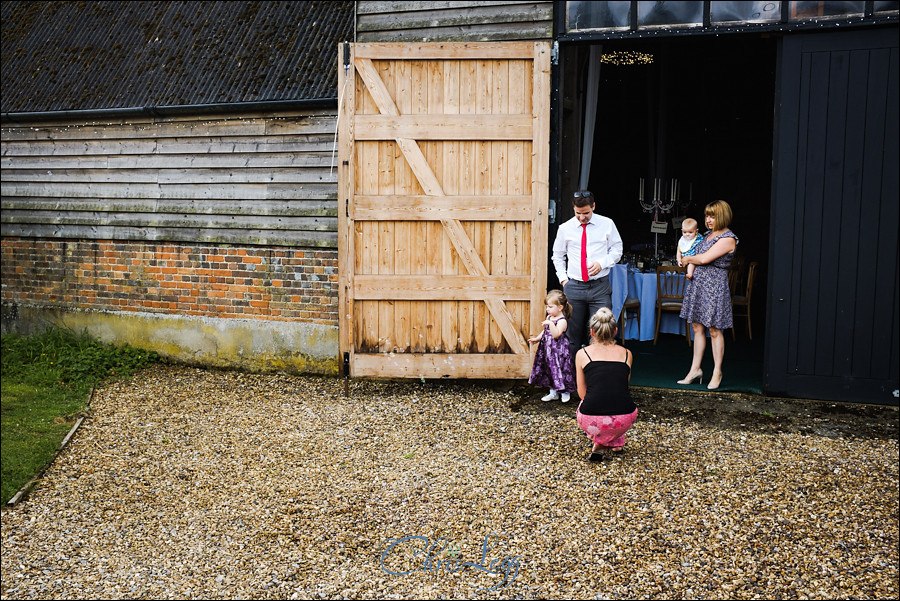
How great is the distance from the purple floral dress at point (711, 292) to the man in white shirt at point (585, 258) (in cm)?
97

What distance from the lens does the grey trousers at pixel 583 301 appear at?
270 inches

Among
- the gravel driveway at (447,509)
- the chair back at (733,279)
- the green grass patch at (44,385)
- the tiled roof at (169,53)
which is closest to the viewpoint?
the gravel driveway at (447,509)

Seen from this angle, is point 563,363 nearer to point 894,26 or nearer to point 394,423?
point 394,423

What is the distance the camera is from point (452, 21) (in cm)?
736

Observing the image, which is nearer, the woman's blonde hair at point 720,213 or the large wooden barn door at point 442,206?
the large wooden barn door at point 442,206

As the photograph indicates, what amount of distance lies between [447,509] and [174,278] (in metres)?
4.95

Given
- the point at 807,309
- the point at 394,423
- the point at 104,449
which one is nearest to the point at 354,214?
the point at 394,423

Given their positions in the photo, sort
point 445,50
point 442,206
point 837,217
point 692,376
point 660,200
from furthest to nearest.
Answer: point 660,200 → point 692,376 → point 442,206 → point 445,50 → point 837,217

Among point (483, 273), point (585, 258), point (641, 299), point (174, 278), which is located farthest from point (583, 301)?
point (174, 278)

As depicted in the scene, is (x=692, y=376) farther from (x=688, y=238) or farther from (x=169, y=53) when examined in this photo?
(x=169, y=53)

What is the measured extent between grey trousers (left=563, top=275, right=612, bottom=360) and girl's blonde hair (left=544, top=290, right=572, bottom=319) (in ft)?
0.63

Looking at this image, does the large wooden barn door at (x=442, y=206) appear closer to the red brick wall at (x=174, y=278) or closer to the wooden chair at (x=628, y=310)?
the red brick wall at (x=174, y=278)

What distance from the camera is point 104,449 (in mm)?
5992

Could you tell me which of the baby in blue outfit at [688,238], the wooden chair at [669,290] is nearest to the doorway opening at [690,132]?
the wooden chair at [669,290]
